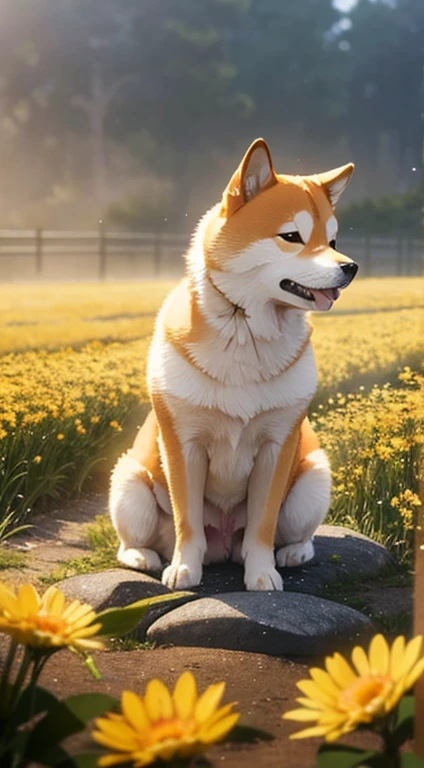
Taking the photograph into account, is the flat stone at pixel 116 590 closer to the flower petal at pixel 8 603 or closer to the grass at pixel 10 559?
the grass at pixel 10 559

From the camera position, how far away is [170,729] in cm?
170

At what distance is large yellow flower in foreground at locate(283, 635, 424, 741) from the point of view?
170 cm

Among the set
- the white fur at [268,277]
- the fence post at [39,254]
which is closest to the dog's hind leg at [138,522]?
the white fur at [268,277]

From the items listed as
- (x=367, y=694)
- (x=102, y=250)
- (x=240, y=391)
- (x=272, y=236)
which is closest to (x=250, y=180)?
(x=272, y=236)

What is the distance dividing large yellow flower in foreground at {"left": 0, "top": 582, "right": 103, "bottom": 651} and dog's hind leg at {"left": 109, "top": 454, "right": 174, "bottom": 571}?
147cm

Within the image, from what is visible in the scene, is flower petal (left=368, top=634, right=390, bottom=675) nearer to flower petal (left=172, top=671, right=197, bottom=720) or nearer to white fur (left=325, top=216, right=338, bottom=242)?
flower petal (left=172, top=671, right=197, bottom=720)

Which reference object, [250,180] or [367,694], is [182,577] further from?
[367,694]

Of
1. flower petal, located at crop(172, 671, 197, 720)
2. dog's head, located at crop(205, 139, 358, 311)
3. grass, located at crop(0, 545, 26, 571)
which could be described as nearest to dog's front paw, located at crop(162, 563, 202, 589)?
grass, located at crop(0, 545, 26, 571)

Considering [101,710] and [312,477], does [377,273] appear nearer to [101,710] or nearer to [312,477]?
[312,477]

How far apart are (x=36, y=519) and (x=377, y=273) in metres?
1.64

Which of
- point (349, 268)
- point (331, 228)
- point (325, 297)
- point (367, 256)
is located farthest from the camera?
point (367, 256)

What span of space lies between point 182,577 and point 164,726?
1.54 metres

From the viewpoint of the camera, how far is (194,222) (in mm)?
3504

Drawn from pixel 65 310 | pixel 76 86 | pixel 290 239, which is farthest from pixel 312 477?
pixel 76 86
